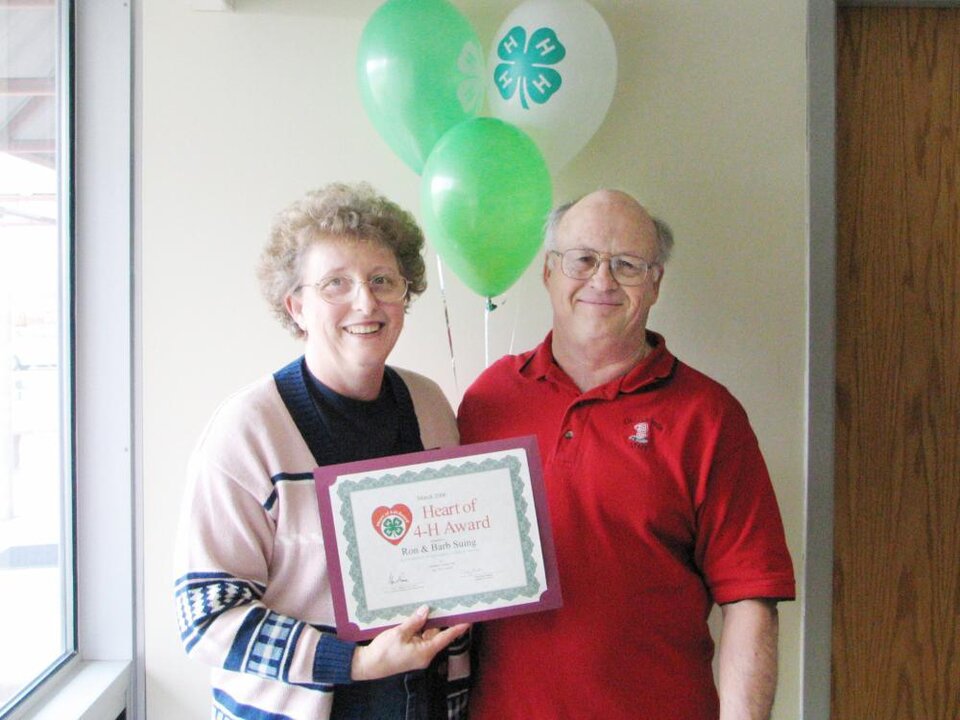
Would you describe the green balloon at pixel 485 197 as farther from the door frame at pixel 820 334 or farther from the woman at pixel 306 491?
the door frame at pixel 820 334

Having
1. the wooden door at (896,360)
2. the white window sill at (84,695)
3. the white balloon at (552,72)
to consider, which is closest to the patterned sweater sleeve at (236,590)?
the white window sill at (84,695)

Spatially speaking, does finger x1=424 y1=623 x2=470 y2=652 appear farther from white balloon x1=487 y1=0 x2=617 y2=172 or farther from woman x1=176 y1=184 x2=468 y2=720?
white balloon x1=487 y1=0 x2=617 y2=172

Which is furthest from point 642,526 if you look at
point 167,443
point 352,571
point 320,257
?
point 167,443

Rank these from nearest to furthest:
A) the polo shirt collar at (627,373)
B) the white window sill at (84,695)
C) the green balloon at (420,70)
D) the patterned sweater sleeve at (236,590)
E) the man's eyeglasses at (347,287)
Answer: the patterned sweater sleeve at (236,590) → the man's eyeglasses at (347,287) → the polo shirt collar at (627,373) → the green balloon at (420,70) → the white window sill at (84,695)

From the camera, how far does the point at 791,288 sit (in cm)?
188

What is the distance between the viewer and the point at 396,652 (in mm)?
1109

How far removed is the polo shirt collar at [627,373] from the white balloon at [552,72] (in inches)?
19.3

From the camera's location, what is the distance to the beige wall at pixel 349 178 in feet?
6.00

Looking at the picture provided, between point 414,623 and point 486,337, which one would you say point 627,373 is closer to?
point 486,337

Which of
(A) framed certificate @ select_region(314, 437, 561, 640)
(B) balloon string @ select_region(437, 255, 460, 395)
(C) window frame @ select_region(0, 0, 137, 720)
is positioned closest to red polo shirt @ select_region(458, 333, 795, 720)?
(A) framed certificate @ select_region(314, 437, 561, 640)

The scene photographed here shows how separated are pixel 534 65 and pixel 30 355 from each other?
4.27 ft

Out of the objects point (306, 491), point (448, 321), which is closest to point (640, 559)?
point (306, 491)

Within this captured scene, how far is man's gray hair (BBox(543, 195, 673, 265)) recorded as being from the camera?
139cm

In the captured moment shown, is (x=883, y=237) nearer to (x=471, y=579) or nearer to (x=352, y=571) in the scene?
(x=471, y=579)
